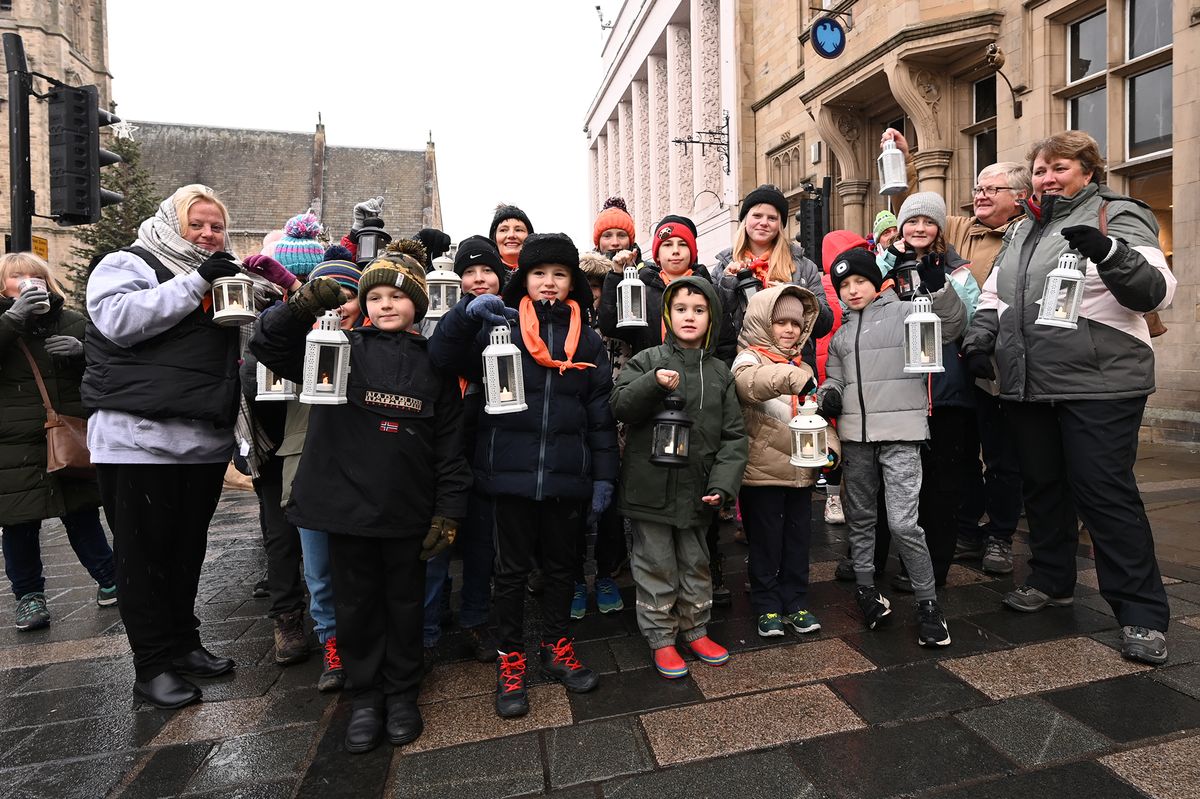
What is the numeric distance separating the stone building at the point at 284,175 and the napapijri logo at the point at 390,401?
44752mm

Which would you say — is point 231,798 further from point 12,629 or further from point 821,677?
point 12,629

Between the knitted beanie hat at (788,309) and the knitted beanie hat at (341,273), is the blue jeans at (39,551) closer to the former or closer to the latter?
the knitted beanie hat at (341,273)

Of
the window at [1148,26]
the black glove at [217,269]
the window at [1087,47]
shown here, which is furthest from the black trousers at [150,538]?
the window at [1087,47]

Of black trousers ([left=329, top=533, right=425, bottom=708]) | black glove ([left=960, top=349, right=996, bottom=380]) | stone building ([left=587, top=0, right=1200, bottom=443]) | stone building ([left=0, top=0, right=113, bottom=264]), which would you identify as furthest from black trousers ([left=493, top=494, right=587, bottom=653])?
stone building ([left=0, top=0, right=113, bottom=264])

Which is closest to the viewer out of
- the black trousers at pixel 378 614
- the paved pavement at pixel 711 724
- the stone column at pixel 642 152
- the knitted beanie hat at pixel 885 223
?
the paved pavement at pixel 711 724

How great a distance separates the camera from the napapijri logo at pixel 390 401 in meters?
2.63

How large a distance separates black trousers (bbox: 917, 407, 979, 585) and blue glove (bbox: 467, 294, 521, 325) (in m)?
2.33

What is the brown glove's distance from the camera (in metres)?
2.67

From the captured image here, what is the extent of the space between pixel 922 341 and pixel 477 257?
2137mm

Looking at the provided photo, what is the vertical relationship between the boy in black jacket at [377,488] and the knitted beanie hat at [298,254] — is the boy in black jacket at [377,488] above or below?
below

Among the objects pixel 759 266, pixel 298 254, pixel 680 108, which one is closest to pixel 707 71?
pixel 680 108

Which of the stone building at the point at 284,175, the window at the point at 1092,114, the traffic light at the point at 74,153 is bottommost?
the traffic light at the point at 74,153

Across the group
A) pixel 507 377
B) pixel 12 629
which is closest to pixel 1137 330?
pixel 507 377

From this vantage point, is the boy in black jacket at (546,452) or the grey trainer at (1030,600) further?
the grey trainer at (1030,600)
